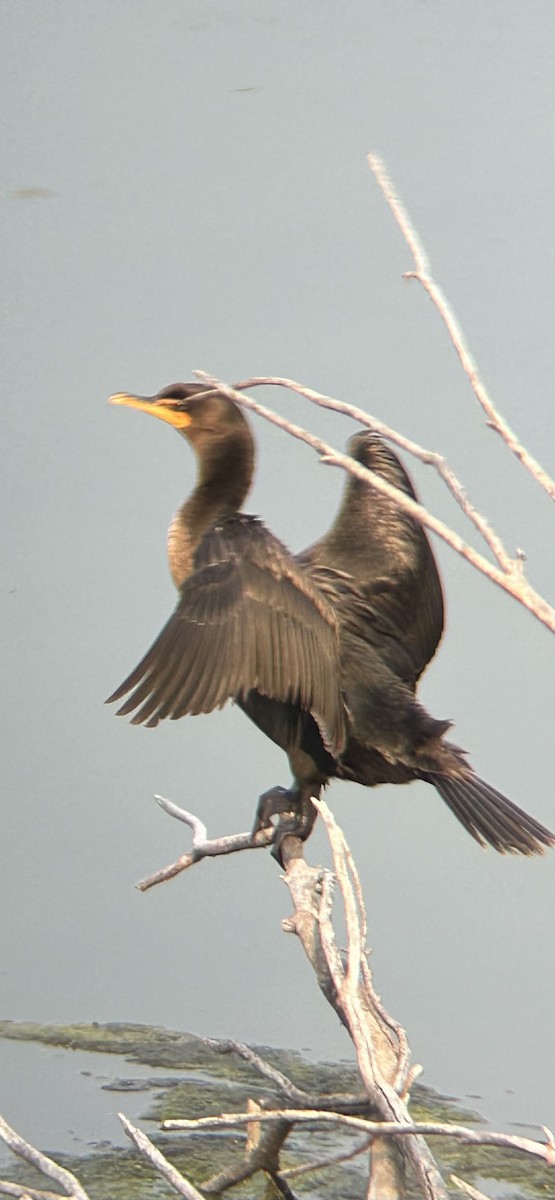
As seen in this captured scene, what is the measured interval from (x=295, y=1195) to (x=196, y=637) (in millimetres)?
1037

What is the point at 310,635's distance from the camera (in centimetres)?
278

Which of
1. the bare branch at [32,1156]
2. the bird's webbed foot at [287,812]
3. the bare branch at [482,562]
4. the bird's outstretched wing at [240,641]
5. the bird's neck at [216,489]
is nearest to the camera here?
the bare branch at [482,562]

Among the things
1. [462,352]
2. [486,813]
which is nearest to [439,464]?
[462,352]

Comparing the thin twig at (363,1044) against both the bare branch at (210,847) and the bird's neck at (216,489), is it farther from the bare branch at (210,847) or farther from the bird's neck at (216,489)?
the bird's neck at (216,489)

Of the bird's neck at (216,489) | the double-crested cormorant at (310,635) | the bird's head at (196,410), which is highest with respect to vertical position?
the bird's head at (196,410)

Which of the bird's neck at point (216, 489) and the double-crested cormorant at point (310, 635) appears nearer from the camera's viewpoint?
the double-crested cormorant at point (310, 635)

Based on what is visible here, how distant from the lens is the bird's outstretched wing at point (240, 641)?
2.61m

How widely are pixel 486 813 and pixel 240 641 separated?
1.74ft

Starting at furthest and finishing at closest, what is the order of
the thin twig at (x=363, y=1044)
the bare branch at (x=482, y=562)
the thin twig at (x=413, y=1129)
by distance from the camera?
the thin twig at (x=363, y=1044) < the thin twig at (x=413, y=1129) < the bare branch at (x=482, y=562)

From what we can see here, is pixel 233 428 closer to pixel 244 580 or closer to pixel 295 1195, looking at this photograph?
pixel 244 580

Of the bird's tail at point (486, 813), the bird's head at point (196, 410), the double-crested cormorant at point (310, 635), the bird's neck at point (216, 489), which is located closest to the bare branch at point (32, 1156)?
the double-crested cormorant at point (310, 635)

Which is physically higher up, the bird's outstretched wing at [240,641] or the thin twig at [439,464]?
the thin twig at [439,464]

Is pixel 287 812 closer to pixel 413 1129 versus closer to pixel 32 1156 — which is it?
pixel 32 1156

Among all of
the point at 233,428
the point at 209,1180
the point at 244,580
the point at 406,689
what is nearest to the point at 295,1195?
the point at 209,1180
